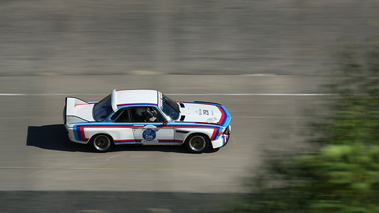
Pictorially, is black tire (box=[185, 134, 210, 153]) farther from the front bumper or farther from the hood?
the hood

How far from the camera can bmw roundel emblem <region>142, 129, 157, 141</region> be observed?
456 inches

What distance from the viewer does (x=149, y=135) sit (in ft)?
38.1

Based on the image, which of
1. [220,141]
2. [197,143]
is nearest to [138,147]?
[197,143]

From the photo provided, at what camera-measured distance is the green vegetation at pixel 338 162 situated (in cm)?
292

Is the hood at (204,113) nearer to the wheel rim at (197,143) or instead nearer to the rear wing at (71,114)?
the wheel rim at (197,143)

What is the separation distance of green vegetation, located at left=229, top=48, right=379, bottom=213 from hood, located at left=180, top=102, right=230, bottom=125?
7.68m

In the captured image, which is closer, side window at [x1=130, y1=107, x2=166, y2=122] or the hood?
side window at [x1=130, y1=107, x2=166, y2=122]

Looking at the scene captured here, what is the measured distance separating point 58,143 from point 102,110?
163 centimetres

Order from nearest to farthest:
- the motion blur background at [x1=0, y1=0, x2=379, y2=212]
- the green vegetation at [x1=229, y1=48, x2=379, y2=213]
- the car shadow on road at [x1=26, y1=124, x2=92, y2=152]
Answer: the green vegetation at [x1=229, y1=48, x2=379, y2=213]
the motion blur background at [x1=0, y1=0, x2=379, y2=212]
the car shadow on road at [x1=26, y1=124, x2=92, y2=152]

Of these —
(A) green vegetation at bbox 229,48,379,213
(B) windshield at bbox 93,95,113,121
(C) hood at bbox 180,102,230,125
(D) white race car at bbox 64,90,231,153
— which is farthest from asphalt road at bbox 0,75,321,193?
(A) green vegetation at bbox 229,48,379,213

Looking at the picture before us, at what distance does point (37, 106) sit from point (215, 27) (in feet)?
29.4

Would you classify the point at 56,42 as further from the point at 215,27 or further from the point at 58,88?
the point at 215,27

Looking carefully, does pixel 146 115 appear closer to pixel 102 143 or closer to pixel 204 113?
pixel 102 143

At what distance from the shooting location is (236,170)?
1108cm
